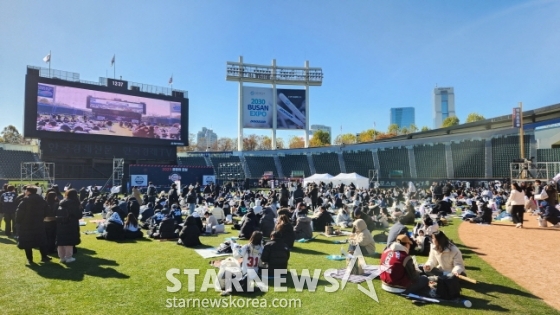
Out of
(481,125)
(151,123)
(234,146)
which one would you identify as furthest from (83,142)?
(234,146)

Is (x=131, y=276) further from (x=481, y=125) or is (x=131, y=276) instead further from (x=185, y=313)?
(x=481, y=125)

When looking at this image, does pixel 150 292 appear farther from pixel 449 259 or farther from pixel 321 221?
pixel 321 221

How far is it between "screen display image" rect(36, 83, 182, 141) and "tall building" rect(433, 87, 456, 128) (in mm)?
160000

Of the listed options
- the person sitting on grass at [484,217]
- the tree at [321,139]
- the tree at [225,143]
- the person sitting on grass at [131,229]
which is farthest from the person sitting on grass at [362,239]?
the tree at [225,143]

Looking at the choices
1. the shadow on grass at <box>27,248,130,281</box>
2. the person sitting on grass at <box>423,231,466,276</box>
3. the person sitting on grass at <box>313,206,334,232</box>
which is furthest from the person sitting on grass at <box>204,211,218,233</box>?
the person sitting on grass at <box>423,231,466,276</box>

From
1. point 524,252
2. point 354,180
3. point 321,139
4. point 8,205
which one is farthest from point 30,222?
point 321,139

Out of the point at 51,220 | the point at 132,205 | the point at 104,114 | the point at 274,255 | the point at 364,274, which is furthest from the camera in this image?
the point at 104,114

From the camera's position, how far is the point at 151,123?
40969 millimetres

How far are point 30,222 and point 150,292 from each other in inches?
147

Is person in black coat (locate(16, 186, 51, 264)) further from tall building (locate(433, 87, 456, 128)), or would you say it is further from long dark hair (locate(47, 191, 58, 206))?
tall building (locate(433, 87, 456, 128))

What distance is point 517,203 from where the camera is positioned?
521 inches

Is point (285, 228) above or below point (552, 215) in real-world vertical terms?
above

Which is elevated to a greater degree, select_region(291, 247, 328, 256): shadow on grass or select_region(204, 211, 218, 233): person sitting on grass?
select_region(204, 211, 218, 233): person sitting on grass

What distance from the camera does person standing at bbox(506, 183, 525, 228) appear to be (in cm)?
1312
